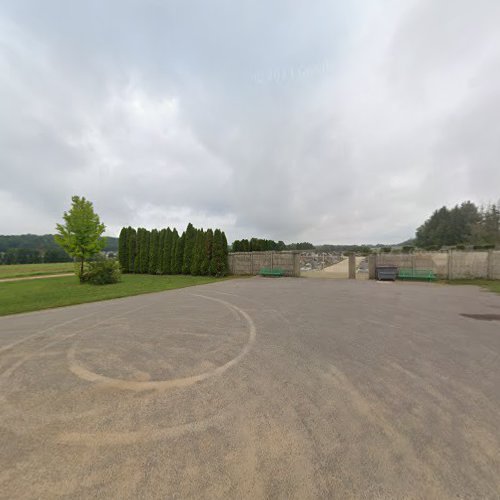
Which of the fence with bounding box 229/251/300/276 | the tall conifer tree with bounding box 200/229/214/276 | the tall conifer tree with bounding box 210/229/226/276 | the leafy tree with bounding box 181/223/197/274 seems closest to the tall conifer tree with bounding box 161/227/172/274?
the leafy tree with bounding box 181/223/197/274

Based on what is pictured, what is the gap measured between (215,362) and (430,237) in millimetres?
78003

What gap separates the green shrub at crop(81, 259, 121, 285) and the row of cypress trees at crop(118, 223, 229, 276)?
22.7 ft

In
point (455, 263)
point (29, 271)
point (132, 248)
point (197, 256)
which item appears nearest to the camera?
point (455, 263)

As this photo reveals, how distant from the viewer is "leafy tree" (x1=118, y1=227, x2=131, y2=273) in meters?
25.3

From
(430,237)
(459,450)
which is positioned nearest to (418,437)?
(459,450)

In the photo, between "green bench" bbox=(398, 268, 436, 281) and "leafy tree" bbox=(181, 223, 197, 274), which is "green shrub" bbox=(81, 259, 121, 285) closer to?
"leafy tree" bbox=(181, 223, 197, 274)

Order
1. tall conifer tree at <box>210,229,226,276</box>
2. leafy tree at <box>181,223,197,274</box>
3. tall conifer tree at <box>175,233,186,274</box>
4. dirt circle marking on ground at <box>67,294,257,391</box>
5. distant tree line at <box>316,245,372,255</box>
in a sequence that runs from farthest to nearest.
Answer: distant tree line at <box>316,245,372,255</box> → tall conifer tree at <box>175,233,186,274</box> → leafy tree at <box>181,223,197,274</box> → tall conifer tree at <box>210,229,226,276</box> → dirt circle marking on ground at <box>67,294,257,391</box>

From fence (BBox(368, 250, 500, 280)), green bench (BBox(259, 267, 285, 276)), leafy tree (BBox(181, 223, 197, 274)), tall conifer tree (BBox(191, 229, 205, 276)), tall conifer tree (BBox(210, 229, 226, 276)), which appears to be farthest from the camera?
leafy tree (BBox(181, 223, 197, 274))

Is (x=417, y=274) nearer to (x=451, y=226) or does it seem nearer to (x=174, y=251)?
(x=174, y=251)

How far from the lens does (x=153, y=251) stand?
2402 cm

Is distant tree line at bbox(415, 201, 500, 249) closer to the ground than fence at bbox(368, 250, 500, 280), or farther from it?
farther from it

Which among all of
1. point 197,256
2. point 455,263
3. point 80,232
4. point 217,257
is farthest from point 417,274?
point 80,232

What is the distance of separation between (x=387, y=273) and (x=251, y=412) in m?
14.9

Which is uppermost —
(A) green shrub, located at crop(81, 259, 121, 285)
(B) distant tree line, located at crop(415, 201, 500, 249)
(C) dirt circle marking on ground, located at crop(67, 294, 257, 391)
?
(B) distant tree line, located at crop(415, 201, 500, 249)
